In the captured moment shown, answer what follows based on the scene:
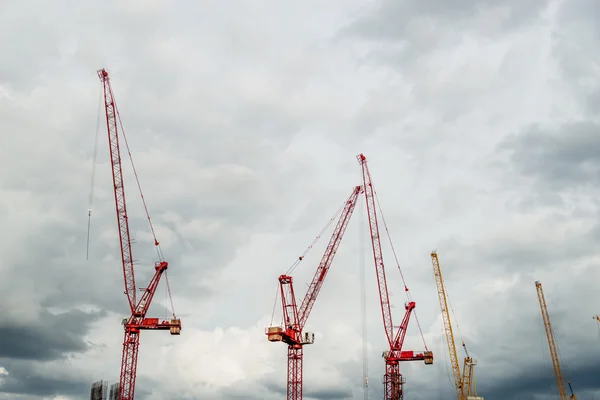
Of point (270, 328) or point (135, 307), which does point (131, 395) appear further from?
point (270, 328)

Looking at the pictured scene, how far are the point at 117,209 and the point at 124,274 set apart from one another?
19.7m

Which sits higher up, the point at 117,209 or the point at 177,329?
the point at 117,209

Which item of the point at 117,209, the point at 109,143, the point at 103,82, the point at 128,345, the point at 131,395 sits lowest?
the point at 131,395

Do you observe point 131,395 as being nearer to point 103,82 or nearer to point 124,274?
point 124,274

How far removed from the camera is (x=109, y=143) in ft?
623

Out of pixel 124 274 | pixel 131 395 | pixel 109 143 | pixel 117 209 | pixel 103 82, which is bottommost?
pixel 131 395

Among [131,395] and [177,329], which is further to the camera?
[177,329]

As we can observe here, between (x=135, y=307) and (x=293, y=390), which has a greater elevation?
(x=135, y=307)

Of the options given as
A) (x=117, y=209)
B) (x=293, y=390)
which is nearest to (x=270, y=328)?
(x=293, y=390)

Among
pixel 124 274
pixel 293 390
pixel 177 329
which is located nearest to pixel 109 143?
pixel 124 274

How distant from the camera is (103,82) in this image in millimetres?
187000

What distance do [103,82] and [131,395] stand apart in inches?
3640

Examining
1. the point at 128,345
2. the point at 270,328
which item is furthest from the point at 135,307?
the point at 270,328

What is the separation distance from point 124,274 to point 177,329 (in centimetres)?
2446
